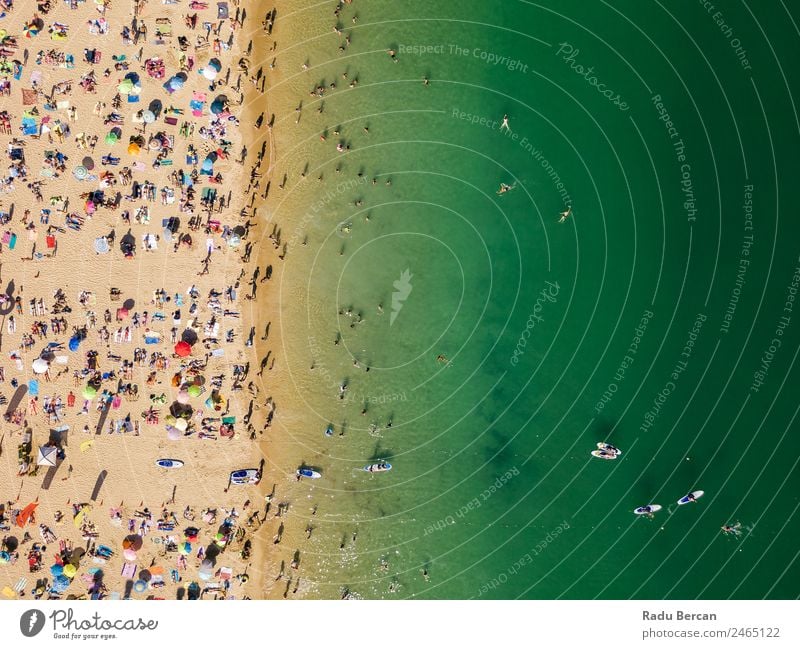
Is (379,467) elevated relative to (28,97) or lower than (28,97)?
lower

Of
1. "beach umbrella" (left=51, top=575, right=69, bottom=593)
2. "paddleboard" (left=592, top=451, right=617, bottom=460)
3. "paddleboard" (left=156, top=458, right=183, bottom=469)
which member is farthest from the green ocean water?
"beach umbrella" (left=51, top=575, right=69, bottom=593)

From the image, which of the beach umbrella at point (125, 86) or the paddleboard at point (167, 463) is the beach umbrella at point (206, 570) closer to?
the paddleboard at point (167, 463)

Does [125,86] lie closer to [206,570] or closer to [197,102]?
[197,102]

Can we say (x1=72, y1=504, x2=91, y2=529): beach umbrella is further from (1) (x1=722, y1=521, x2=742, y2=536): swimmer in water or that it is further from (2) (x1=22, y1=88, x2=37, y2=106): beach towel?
(1) (x1=722, y1=521, x2=742, y2=536): swimmer in water

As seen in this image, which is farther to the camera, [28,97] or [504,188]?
[28,97]

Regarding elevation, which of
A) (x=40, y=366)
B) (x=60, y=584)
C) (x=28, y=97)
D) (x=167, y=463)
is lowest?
(x=60, y=584)

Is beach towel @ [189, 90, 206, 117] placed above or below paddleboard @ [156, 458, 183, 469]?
above

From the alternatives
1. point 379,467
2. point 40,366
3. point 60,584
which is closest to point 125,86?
point 40,366
